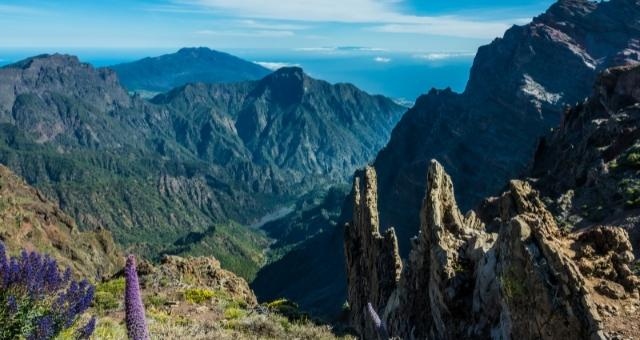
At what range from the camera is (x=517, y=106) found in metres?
154

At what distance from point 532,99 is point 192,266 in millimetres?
130029

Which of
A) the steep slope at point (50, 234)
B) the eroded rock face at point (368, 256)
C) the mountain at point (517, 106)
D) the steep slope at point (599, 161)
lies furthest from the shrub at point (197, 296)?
the mountain at point (517, 106)

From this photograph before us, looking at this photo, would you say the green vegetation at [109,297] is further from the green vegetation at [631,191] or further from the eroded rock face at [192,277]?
the green vegetation at [631,191]

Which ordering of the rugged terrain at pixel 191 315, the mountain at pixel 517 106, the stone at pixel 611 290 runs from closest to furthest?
the stone at pixel 611 290
the rugged terrain at pixel 191 315
the mountain at pixel 517 106

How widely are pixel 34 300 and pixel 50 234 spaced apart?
439 feet

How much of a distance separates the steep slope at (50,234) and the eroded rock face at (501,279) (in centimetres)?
9276

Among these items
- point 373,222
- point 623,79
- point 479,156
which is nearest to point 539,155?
point 623,79

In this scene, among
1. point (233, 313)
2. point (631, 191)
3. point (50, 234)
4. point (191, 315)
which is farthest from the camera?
point (50, 234)

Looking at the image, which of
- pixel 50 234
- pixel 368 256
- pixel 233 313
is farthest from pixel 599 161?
pixel 50 234

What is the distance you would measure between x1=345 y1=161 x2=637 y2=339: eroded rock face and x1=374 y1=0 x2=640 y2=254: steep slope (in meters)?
115

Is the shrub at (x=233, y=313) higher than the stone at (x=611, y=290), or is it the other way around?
the stone at (x=611, y=290)

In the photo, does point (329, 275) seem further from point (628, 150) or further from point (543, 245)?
point (543, 245)

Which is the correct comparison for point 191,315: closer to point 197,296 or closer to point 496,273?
point 197,296

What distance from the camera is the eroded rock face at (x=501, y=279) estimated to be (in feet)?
38.4
